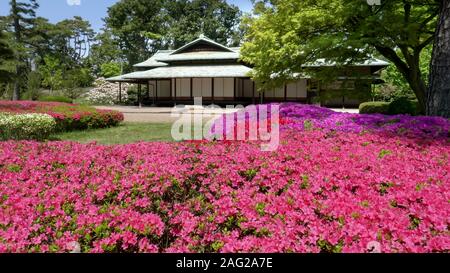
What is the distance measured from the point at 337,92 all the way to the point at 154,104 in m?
23.3

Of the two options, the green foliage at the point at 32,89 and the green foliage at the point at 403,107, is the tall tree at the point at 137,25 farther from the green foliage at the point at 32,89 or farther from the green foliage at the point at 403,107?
the green foliage at the point at 403,107

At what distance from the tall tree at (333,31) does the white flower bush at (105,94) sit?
1163 inches

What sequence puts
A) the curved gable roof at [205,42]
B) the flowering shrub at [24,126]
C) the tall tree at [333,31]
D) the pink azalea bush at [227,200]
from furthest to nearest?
the curved gable roof at [205,42]
the flowering shrub at [24,126]
the tall tree at [333,31]
the pink azalea bush at [227,200]

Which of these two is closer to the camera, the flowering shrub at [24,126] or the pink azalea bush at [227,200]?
the pink azalea bush at [227,200]

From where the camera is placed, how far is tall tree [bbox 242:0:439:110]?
945 cm

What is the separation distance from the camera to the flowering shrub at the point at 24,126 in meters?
10.3

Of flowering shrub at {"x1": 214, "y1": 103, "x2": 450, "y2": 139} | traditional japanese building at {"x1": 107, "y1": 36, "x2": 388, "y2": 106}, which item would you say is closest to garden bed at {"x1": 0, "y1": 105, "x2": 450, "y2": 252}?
flowering shrub at {"x1": 214, "y1": 103, "x2": 450, "y2": 139}

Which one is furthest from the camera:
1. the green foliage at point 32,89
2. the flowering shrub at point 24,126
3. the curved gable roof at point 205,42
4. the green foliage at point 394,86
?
the curved gable roof at point 205,42

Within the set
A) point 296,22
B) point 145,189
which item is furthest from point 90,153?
point 296,22

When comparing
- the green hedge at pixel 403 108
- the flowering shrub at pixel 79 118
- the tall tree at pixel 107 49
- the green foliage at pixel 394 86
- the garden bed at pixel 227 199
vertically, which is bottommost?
the garden bed at pixel 227 199

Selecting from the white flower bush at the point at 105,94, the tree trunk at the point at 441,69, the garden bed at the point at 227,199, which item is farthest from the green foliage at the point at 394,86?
the garden bed at the point at 227,199

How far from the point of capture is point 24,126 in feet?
34.6

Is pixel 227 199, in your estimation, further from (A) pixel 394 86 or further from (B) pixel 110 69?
(B) pixel 110 69

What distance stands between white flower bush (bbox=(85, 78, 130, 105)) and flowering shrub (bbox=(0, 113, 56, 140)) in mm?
27424
